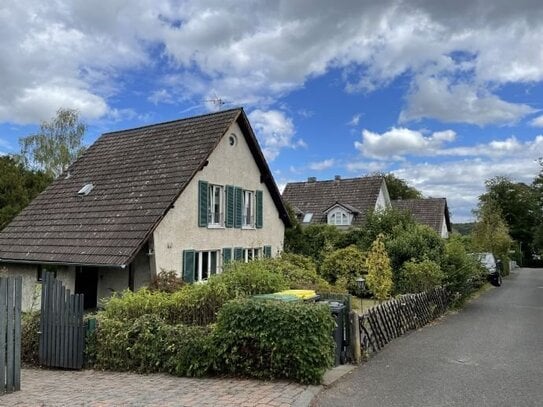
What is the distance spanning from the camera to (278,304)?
842 centimetres

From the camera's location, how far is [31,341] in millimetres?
10680

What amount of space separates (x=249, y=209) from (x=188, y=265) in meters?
5.53

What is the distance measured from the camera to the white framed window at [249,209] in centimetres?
2327

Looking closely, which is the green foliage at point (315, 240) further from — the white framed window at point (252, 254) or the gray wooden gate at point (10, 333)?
the gray wooden gate at point (10, 333)

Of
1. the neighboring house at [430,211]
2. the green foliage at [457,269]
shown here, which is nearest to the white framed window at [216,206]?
the green foliage at [457,269]

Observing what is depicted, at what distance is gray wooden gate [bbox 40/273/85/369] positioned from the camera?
33.0 feet

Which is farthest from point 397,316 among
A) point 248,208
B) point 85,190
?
point 85,190

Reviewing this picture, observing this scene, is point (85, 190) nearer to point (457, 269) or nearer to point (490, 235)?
point (457, 269)

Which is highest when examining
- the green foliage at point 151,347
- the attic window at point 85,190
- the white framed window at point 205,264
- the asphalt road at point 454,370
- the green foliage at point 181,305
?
the attic window at point 85,190

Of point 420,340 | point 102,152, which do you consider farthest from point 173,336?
point 102,152

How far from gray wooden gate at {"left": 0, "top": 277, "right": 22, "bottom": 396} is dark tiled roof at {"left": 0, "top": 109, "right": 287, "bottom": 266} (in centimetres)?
811

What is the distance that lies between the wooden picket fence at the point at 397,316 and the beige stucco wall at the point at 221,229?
827 centimetres

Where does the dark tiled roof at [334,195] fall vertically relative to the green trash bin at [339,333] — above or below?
above

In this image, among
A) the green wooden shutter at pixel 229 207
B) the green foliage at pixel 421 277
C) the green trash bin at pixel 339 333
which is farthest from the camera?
the green wooden shutter at pixel 229 207
